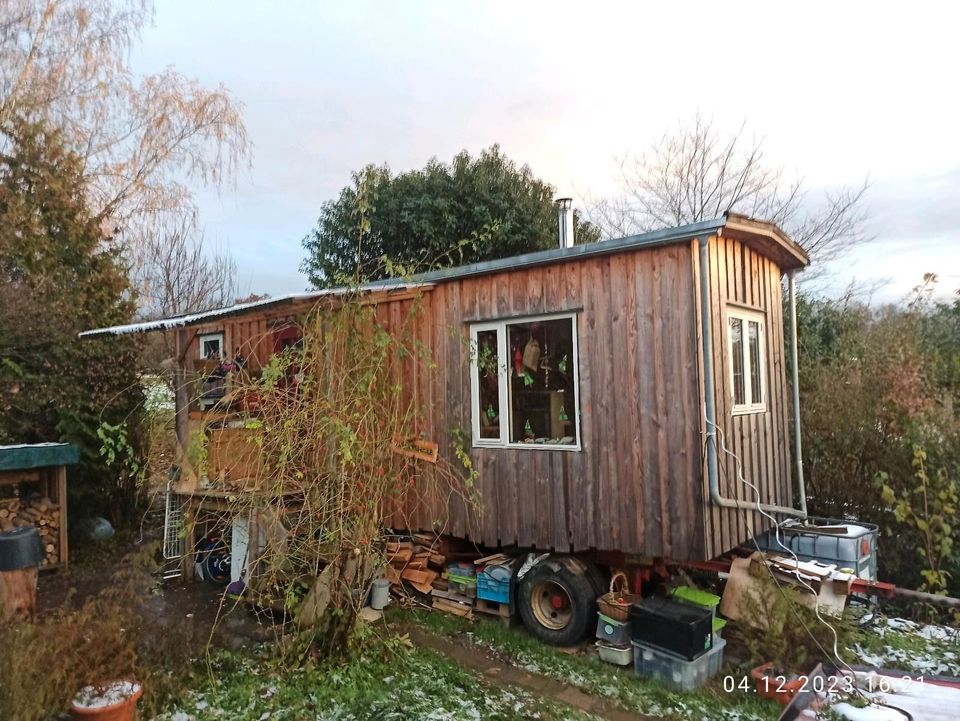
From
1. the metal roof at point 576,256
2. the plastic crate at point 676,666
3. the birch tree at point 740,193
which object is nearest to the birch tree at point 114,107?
the metal roof at point 576,256

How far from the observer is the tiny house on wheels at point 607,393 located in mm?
4945

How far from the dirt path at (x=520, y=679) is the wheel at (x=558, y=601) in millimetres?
594

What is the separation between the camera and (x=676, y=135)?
49.6 feet

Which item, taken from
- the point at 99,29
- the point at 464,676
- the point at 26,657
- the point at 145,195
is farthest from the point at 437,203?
the point at 26,657

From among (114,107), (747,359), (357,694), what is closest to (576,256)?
(747,359)

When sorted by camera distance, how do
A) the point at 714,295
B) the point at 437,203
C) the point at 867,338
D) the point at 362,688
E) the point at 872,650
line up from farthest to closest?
the point at 437,203 < the point at 867,338 < the point at 714,295 < the point at 872,650 < the point at 362,688

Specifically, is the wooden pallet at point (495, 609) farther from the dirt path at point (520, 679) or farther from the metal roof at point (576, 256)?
the metal roof at point (576, 256)

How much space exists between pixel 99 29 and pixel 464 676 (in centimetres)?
1171

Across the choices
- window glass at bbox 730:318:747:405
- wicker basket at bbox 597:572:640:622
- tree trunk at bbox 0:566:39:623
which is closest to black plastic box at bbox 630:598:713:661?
wicker basket at bbox 597:572:640:622

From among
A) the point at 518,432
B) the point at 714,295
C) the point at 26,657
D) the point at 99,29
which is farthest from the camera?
the point at 99,29

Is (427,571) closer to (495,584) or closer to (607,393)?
(495,584)

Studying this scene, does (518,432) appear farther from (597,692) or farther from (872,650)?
(872,650)

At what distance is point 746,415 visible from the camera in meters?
5.68

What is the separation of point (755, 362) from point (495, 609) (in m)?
3.46
